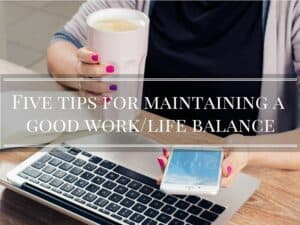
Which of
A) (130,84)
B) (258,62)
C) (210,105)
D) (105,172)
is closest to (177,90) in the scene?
(210,105)

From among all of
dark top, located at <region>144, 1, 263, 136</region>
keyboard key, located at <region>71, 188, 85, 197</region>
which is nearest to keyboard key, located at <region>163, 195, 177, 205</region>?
keyboard key, located at <region>71, 188, 85, 197</region>

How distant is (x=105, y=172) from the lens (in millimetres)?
854

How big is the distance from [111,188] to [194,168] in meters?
0.11

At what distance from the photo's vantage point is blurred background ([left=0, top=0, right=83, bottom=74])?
2375mm

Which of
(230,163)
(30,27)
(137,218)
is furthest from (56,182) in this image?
(30,27)

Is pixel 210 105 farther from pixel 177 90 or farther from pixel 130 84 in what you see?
pixel 130 84

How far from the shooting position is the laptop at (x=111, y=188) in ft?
2.56

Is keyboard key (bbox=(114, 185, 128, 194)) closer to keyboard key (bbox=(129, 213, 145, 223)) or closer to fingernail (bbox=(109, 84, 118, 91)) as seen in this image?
keyboard key (bbox=(129, 213, 145, 223))

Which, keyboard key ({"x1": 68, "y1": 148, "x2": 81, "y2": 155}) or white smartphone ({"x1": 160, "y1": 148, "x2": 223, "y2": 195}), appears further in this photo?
keyboard key ({"x1": 68, "y1": 148, "x2": 81, "y2": 155})

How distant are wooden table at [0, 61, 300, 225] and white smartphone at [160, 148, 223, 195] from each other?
7 cm

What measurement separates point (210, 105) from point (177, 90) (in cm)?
7

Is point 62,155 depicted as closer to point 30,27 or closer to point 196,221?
point 196,221

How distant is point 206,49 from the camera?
118cm

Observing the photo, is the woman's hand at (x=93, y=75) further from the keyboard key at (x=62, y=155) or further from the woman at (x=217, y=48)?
the keyboard key at (x=62, y=155)
